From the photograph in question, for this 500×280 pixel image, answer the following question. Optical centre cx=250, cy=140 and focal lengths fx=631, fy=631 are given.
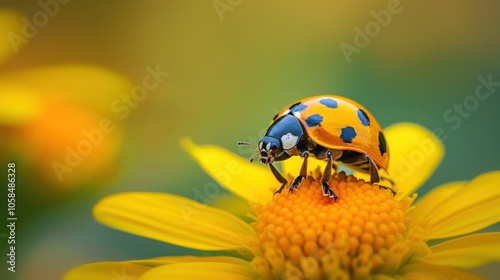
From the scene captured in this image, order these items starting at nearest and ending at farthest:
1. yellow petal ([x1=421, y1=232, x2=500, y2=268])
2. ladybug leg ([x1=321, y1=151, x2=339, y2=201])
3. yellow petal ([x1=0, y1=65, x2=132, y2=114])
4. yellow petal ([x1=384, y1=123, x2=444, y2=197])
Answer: yellow petal ([x1=421, y1=232, x2=500, y2=268]) → ladybug leg ([x1=321, y1=151, x2=339, y2=201]) → yellow petal ([x1=384, y1=123, x2=444, y2=197]) → yellow petal ([x1=0, y1=65, x2=132, y2=114])

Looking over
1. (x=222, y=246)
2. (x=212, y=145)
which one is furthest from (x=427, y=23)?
(x=222, y=246)

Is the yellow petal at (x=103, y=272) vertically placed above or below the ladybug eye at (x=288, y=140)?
below

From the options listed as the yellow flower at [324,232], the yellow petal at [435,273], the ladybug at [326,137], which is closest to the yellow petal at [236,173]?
the yellow flower at [324,232]

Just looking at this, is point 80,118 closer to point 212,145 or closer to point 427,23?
point 212,145

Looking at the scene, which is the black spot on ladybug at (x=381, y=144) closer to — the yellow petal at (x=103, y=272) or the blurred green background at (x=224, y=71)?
the blurred green background at (x=224, y=71)

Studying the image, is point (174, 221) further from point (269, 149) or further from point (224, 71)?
point (224, 71)

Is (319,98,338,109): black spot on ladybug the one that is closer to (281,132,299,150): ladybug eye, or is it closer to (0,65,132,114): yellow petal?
(281,132,299,150): ladybug eye

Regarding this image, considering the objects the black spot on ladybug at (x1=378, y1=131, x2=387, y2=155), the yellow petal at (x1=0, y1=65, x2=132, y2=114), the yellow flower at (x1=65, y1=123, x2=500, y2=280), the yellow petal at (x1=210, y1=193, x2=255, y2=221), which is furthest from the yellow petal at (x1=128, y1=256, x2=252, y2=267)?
the yellow petal at (x1=0, y1=65, x2=132, y2=114)
